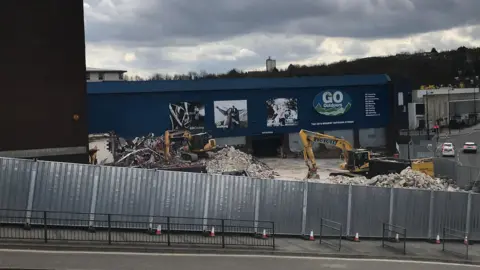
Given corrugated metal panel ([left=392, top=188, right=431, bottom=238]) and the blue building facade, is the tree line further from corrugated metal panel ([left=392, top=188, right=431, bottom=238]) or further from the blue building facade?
corrugated metal panel ([left=392, top=188, right=431, bottom=238])

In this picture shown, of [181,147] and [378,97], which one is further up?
[378,97]

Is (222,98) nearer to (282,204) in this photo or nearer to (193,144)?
(193,144)

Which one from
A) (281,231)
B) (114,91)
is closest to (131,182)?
(281,231)

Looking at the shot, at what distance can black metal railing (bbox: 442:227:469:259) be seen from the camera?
1733cm

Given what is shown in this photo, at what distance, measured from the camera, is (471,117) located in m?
98.9

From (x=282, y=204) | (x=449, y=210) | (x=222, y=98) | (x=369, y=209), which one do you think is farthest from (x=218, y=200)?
(x=222, y=98)

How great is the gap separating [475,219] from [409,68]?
157435 mm

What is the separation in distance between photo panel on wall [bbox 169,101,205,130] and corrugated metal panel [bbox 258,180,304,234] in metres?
39.9

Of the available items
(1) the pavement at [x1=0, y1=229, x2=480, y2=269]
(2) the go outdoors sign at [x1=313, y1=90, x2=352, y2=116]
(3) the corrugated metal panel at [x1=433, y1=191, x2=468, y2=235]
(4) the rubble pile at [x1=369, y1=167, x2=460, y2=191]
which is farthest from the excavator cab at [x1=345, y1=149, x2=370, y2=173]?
(2) the go outdoors sign at [x1=313, y1=90, x2=352, y2=116]

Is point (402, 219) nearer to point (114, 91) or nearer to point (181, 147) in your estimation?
point (181, 147)

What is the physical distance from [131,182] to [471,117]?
96.7m

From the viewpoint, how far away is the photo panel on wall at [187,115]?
55828mm

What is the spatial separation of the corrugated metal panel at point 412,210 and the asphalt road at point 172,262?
365 cm

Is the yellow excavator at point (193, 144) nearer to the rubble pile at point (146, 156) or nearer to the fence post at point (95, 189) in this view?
the rubble pile at point (146, 156)
